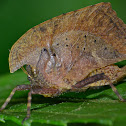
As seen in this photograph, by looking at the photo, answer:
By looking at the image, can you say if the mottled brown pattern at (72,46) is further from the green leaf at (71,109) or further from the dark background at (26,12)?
the dark background at (26,12)

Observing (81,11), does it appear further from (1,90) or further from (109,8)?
(1,90)

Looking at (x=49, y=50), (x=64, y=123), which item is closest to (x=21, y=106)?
(x=49, y=50)

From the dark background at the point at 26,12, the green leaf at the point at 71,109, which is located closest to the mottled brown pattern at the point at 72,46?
the green leaf at the point at 71,109

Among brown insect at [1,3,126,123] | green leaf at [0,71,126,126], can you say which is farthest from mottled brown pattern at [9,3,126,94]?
green leaf at [0,71,126,126]

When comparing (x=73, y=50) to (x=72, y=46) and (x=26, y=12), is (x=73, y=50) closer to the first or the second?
(x=72, y=46)

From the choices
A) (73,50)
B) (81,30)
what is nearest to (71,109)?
(73,50)

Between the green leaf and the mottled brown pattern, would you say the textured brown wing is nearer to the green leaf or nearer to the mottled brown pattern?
the mottled brown pattern
